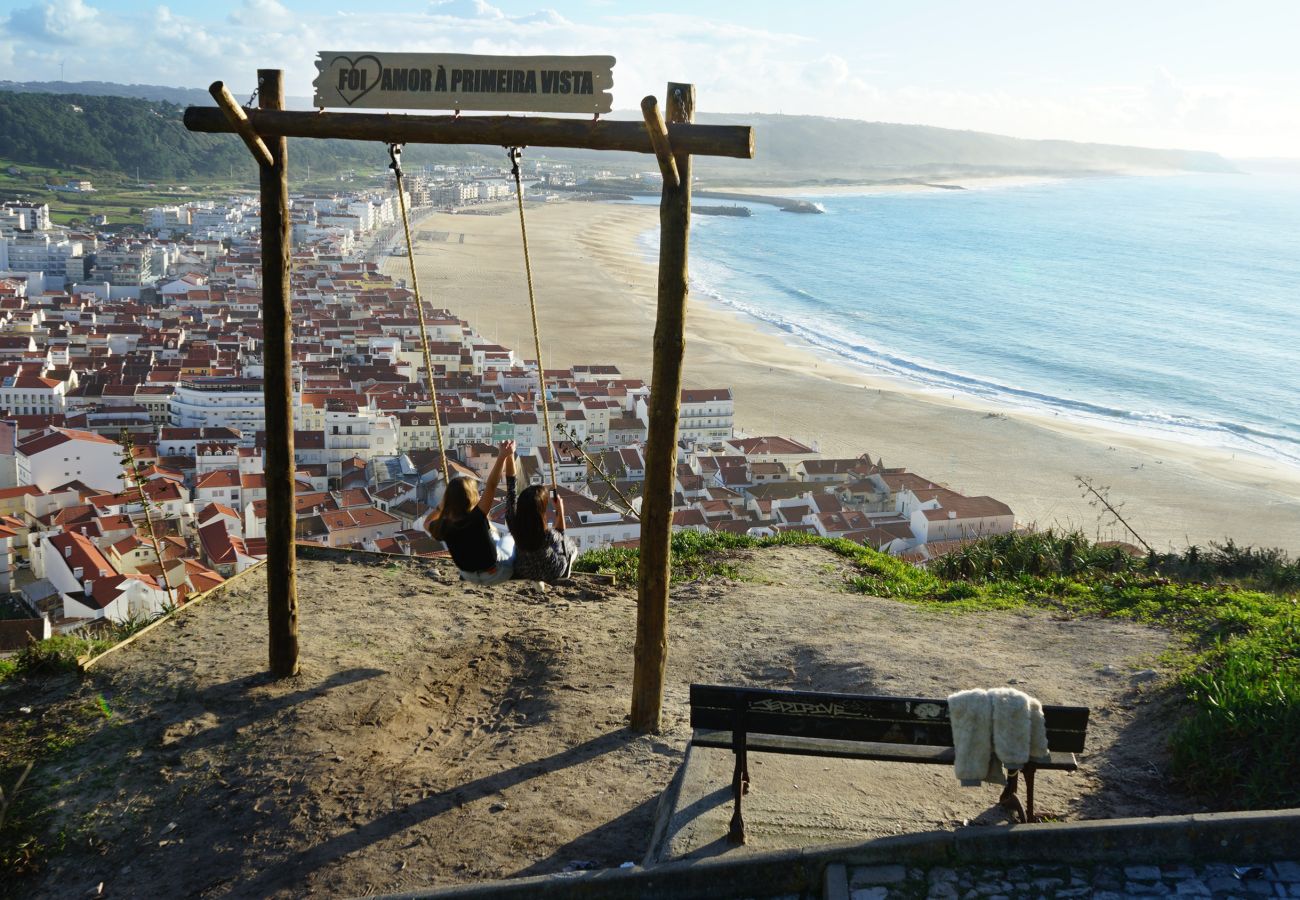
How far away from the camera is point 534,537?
614 cm

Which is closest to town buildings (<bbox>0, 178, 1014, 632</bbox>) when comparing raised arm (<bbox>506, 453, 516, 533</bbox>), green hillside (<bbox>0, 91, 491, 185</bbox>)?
raised arm (<bbox>506, 453, 516, 533</bbox>)

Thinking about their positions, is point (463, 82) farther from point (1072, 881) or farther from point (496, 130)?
point (1072, 881)

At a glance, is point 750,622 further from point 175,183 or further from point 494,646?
point 175,183

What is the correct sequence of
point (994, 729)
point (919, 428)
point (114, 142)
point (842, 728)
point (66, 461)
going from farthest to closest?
point (114, 142)
point (919, 428)
point (66, 461)
point (842, 728)
point (994, 729)

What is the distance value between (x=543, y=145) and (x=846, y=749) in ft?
11.6

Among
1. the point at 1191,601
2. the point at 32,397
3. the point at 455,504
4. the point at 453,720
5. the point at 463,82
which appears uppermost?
the point at 463,82

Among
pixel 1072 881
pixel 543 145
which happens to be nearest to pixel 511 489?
pixel 543 145

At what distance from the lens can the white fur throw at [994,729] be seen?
4.40 meters

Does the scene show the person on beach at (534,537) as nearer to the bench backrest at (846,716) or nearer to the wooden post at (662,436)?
the wooden post at (662,436)

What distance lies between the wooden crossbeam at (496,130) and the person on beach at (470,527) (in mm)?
1624

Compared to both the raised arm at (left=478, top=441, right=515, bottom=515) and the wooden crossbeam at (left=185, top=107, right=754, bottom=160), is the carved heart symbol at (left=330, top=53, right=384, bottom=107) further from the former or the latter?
the raised arm at (left=478, top=441, right=515, bottom=515)

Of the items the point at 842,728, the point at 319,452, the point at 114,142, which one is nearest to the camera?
the point at 842,728

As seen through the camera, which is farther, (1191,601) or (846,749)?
(1191,601)

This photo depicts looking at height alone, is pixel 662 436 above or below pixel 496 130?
below
